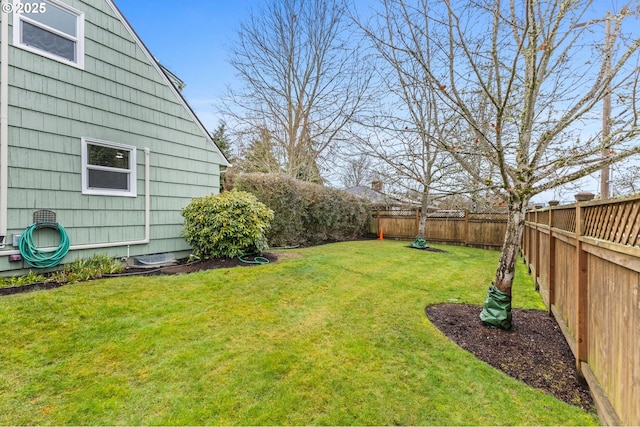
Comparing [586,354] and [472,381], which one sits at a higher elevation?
[586,354]

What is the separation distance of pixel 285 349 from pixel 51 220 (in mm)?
4520

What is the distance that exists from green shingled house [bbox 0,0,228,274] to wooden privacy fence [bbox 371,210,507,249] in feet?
30.0

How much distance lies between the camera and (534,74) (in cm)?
283

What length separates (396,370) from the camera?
2723 millimetres

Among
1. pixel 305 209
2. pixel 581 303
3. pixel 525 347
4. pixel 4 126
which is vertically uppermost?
pixel 4 126

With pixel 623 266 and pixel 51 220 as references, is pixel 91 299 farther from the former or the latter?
pixel 623 266

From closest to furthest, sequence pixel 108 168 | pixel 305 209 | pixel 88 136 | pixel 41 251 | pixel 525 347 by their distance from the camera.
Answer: pixel 525 347 < pixel 41 251 < pixel 88 136 < pixel 108 168 < pixel 305 209

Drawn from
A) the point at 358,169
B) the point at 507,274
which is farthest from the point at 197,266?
the point at 358,169

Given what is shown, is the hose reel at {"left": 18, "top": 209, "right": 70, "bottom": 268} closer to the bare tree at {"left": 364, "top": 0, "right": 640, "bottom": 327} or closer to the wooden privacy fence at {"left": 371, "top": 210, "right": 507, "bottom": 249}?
the bare tree at {"left": 364, "top": 0, "right": 640, "bottom": 327}

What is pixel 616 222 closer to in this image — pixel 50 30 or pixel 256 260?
pixel 256 260

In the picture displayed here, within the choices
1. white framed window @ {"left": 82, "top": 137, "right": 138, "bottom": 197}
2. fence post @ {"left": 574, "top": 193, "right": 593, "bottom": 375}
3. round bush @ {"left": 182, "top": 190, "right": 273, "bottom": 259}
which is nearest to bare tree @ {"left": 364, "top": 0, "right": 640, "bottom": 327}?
fence post @ {"left": 574, "top": 193, "right": 593, "bottom": 375}

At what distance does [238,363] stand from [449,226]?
11506 millimetres

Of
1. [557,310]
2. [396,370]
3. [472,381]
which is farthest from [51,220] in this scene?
[557,310]

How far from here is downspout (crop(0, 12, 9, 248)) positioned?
4254 mm
